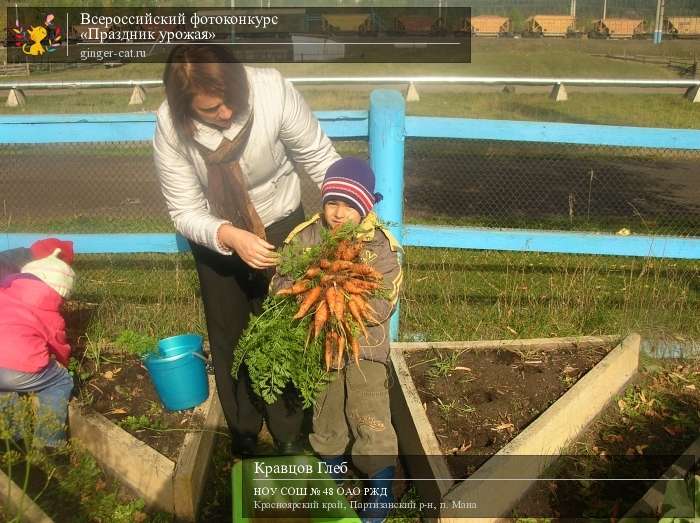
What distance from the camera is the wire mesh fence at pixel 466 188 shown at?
750 centimetres

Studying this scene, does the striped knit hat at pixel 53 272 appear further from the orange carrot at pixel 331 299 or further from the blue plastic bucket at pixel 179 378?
the orange carrot at pixel 331 299

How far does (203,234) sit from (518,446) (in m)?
1.68

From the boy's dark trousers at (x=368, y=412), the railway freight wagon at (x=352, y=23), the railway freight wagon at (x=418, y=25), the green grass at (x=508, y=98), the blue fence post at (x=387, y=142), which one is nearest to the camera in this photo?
the boy's dark trousers at (x=368, y=412)

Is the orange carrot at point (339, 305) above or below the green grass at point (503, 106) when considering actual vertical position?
below

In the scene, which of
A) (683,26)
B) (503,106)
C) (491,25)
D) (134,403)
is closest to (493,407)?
(134,403)

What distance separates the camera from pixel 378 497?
120 inches

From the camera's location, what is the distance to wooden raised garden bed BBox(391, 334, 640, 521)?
2.95 meters

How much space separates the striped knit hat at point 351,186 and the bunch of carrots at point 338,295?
182 mm

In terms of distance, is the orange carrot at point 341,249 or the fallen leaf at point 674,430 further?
the fallen leaf at point 674,430

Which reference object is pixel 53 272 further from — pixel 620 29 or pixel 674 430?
pixel 620 29

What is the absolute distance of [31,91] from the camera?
64.9 feet

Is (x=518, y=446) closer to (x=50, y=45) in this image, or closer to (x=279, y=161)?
(x=279, y=161)

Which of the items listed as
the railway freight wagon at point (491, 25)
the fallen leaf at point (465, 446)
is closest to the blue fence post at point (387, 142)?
the fallen leaf at point (465, 446)

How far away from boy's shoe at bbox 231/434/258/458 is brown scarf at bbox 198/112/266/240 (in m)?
1.09
